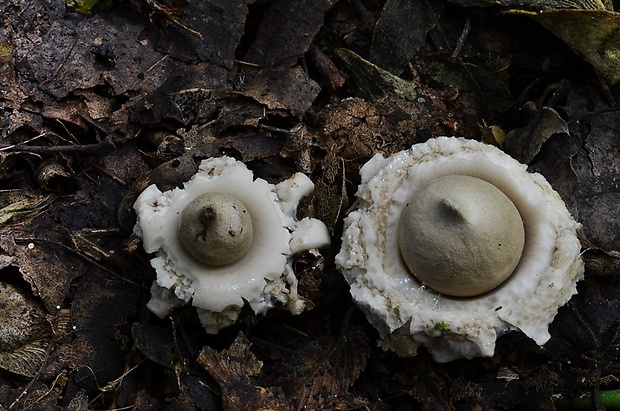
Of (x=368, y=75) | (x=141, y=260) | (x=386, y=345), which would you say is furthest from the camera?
(x=368, y=75)

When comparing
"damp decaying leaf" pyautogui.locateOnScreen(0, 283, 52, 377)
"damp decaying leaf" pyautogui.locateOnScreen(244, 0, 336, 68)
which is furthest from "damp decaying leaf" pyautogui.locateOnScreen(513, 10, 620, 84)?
"damp decaying leaf" pyautogui.locateOnScreen(0, 283, 52, 377)

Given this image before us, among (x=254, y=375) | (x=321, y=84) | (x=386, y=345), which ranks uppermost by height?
(x=321, y=84)

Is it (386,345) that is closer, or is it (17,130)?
(386,345)

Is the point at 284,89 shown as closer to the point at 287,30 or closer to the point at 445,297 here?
the point at 287,30

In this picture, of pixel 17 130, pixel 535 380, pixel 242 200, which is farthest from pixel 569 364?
pixel 17 130

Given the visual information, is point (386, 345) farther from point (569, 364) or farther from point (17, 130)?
point (17, 130)

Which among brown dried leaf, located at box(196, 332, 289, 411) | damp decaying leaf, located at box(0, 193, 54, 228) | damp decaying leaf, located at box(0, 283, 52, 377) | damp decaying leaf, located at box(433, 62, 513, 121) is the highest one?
damp decaying leaf, located at box(433, 62, 513, 121)

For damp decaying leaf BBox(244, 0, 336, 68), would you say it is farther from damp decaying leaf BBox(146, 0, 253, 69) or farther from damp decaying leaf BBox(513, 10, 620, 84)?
damp decaying leaf BBox(513, 10, 620, 84)

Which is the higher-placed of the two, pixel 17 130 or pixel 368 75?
pixel 368 75
